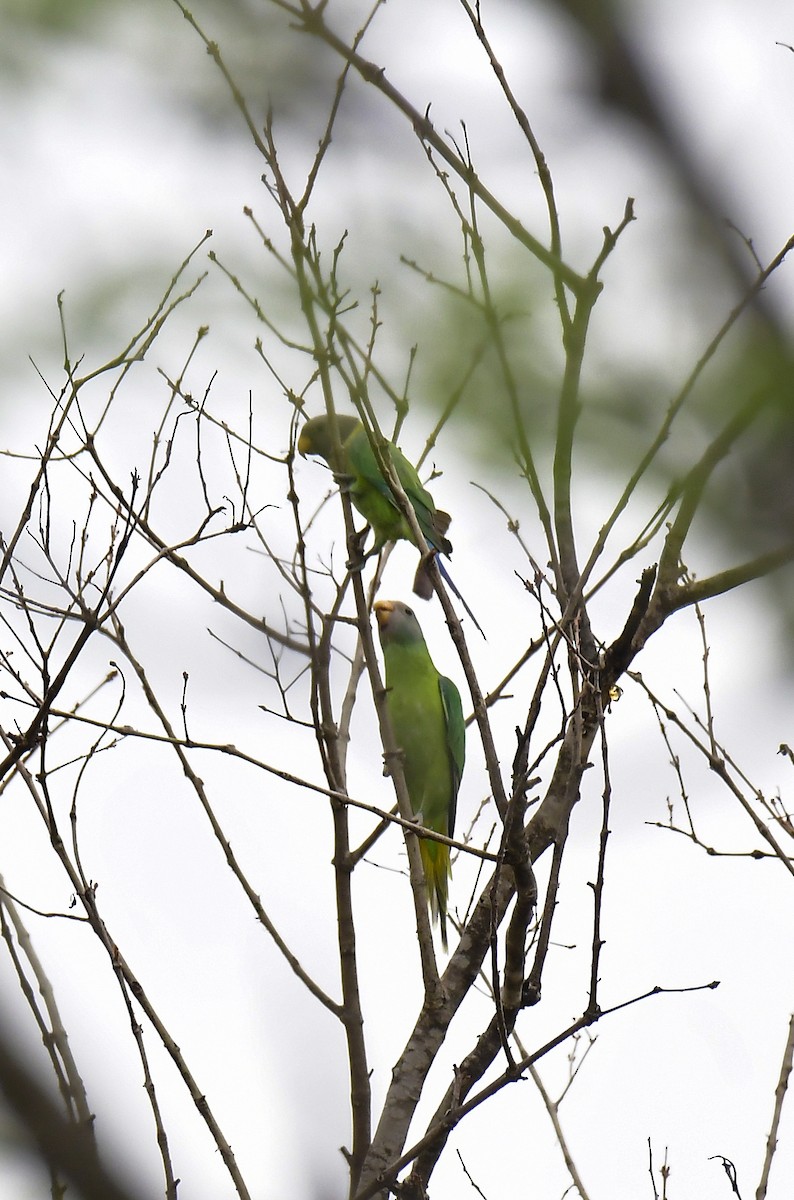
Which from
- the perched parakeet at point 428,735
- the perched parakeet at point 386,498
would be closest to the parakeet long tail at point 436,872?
the perched parakeet at point 428,735

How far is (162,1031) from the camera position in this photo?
292cm

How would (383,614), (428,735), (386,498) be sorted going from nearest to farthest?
(386,498) < (428,735) < (383,614)

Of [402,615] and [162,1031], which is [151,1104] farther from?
[402,615]

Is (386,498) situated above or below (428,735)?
above

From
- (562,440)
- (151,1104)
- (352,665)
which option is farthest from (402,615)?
(562,440)

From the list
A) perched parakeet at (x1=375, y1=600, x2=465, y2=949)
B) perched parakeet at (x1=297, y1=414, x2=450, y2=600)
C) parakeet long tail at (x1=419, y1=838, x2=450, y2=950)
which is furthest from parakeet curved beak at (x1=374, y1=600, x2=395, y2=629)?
parakeet long tail at (x1=419, y1=838, x2=450, y2=950)

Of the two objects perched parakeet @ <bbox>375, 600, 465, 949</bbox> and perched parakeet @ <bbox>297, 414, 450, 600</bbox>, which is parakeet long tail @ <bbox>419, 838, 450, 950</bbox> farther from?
perched parakeet @ <bbox>297, 414, 450, 600</bbox>

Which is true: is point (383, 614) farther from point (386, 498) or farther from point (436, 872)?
point (436, 872)

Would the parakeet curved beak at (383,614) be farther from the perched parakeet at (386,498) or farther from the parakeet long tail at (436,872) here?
the parakeet long tail at (436,872)

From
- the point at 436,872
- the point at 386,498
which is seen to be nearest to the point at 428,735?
the point at 436,872

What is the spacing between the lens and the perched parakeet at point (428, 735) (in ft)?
18.5

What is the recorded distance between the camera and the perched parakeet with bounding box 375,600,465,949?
5.64 metres

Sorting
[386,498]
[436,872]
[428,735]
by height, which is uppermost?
[386,498]

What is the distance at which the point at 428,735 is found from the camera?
5.75 meters
